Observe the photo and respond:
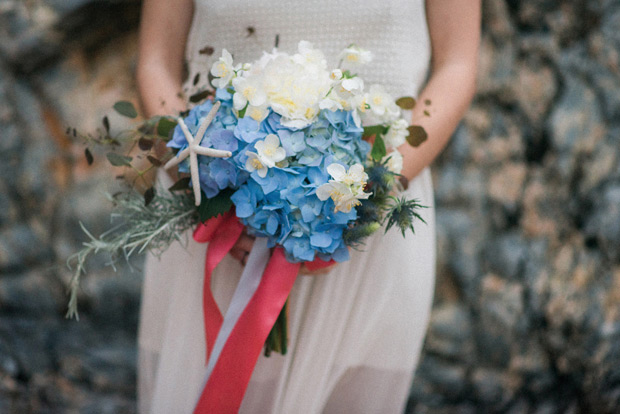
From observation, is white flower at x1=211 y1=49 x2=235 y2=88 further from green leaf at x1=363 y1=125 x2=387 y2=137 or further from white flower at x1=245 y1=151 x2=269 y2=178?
green leaf at x1=363 y1=125 x2=387 y2=137

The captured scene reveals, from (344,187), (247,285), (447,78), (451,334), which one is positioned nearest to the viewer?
(344,187)

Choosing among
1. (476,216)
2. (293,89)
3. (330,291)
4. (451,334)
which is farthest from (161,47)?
(451,334)

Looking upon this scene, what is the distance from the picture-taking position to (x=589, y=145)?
2.37 meters

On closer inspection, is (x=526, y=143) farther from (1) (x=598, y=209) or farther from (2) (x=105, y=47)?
(2) (x=105, y=47)

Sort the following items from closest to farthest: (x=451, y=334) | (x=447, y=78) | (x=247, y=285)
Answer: (x=247, y=285)
(x=447, y=78)
(x=451, y=334)

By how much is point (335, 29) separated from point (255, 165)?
0.46 m

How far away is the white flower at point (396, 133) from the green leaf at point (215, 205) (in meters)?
0.35

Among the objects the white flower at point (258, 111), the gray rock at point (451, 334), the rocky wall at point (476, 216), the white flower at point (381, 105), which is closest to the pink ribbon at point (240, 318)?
the white flower at point (258, 111)

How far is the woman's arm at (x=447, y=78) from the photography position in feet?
3.78

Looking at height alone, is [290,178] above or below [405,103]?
below

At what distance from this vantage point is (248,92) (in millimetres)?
910

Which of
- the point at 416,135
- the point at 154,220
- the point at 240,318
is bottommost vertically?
the point at 240,318

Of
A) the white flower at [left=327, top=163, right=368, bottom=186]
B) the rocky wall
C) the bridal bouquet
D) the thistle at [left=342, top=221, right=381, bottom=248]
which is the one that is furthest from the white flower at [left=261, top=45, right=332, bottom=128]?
the rocky wall

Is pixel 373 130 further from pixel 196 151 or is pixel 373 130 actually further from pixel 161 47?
pixel 161 47
